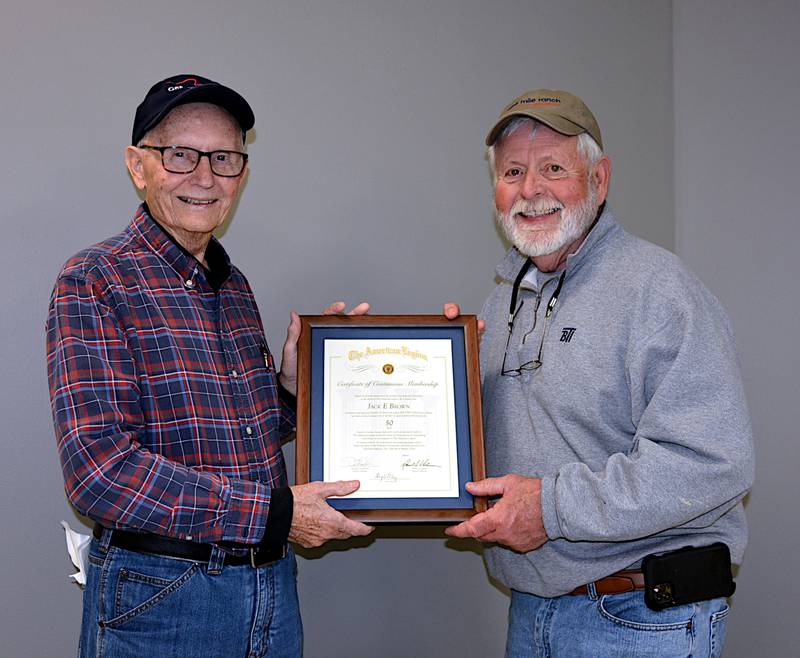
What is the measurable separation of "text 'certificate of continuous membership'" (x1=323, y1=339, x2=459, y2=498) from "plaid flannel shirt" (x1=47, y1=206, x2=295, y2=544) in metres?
0.18

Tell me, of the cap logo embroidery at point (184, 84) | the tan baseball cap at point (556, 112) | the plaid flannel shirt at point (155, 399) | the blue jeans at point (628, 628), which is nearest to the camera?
the plaid flannel shirt at point (155, 399)

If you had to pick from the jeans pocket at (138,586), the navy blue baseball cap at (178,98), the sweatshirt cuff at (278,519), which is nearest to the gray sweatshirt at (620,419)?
the sweatshirt cuff at (278,519)

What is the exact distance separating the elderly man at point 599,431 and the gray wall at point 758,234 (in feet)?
3.21

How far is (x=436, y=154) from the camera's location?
283 cm

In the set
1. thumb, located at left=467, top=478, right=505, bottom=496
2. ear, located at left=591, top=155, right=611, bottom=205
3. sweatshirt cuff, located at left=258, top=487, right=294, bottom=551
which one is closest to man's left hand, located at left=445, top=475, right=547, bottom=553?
thumb, located at left=467, top=478, right=505, bottom=496

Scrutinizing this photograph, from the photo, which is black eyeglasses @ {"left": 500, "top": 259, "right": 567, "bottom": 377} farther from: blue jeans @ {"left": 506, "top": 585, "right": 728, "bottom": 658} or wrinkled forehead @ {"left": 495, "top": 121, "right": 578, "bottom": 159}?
blue jeans @ {"left": 506, "top": 585, "right": 728, "bottom": 658}

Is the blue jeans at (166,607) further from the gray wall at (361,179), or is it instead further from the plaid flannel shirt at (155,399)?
the gray wall at (361,179)

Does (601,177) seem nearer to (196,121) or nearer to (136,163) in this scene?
(196,121)

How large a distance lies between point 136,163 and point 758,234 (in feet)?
6.82

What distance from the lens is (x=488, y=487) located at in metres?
1.99

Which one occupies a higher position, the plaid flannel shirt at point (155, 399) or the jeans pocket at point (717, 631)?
the plaid flannel shirt at point (155, 399)

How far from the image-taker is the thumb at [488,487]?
198 cm

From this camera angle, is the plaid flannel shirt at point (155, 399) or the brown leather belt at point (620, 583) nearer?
the plaid flannel shirt at point (155, 399)

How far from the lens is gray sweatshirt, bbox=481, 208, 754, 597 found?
1.84m
